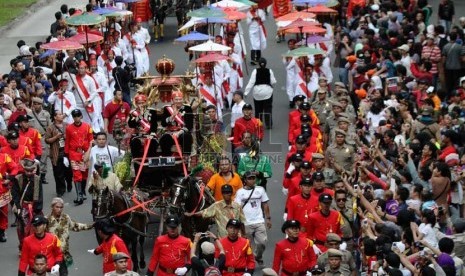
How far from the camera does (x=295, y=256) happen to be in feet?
66.6

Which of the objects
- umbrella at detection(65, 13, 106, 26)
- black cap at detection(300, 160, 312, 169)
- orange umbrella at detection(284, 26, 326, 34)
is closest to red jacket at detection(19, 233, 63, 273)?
black cap at detection(300, 160, 312, 169)

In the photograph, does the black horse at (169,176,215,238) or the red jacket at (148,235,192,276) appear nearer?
the red jacket at (148,235,192,276)

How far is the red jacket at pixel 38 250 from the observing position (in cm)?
2067

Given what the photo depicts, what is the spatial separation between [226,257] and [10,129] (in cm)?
680

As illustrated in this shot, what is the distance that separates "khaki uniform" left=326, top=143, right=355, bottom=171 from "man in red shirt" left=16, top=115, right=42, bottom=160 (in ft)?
16.3

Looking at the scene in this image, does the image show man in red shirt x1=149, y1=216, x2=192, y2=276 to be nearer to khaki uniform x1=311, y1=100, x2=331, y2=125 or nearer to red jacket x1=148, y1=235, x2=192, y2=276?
red jacket x1=148, y1=235, x2=192, y2=276

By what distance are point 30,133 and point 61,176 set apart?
3.93 feet

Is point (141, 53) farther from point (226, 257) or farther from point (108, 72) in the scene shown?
point (226, 257)

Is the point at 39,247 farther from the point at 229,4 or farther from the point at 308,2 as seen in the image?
the point at 308,2

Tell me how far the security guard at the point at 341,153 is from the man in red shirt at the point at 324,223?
276 centimetres

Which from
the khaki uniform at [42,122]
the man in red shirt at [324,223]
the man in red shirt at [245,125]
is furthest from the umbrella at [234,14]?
the man in red shirt at [324,223]

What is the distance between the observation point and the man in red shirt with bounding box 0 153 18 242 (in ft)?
80.3

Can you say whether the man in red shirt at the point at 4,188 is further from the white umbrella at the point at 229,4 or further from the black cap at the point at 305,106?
the white umbrella at the point at 229,4

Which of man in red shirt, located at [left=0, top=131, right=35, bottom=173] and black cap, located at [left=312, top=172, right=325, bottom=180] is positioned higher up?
black cap, located at [left=312, top=172, right=325, bottom=180]
